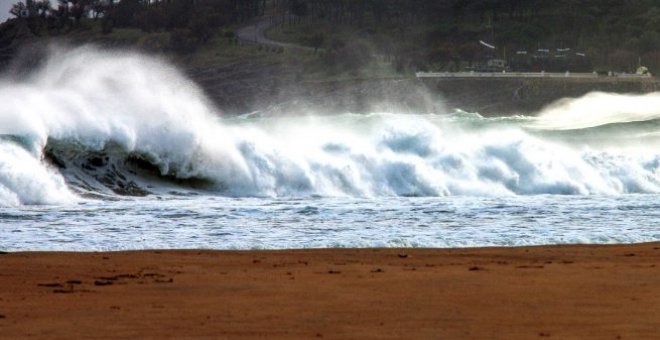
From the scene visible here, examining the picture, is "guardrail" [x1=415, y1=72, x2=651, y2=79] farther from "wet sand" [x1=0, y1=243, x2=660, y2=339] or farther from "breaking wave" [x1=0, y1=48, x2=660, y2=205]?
"wet sand" [x1=0, y1=243, x2=660, y2=339]

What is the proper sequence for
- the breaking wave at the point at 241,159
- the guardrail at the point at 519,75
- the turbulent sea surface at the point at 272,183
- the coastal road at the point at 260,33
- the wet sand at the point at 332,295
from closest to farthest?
1. the wet sand at the point at 332,295
2. the turbulent sea surface at the point at 272,183
3. the breaking wave at the point at 241,159
4. the guardrail at the point at 519,75
5. the coastal road at the point at 260,33

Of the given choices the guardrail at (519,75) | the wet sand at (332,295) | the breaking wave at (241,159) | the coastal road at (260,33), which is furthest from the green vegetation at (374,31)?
the wet sand at (332,295)

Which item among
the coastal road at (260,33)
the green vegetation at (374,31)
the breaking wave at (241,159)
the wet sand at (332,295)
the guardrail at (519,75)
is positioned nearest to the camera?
the wet sand at (332,295)

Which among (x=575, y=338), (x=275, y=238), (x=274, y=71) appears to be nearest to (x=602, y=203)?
(x=275, y=238)

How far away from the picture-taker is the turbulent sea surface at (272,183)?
17734 mm

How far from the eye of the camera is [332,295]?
11.5m

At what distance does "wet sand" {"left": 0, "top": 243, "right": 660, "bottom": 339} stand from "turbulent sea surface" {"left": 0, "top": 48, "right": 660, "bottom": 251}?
1.89 m

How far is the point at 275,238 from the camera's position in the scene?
17.3 m

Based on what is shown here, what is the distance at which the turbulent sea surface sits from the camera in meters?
17.7

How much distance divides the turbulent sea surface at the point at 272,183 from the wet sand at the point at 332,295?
1894 millimetres

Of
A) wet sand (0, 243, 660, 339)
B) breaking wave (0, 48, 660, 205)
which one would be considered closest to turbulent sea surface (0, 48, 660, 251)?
breaking wave (0, 48, 660, 205)

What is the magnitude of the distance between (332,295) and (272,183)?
15591mm

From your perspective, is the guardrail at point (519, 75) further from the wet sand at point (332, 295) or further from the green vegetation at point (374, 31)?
the wet sand at point (332, 295)

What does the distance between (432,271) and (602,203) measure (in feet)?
36.5
